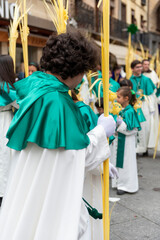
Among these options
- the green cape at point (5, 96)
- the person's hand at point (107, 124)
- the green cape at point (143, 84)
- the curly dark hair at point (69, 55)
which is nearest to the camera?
the curly dark hair at point (69, 55)

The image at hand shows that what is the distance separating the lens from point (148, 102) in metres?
6.98

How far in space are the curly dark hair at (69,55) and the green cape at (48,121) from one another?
0.10 m

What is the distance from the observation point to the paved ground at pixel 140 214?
10.3 ft

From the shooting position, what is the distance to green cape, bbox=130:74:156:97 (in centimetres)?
686

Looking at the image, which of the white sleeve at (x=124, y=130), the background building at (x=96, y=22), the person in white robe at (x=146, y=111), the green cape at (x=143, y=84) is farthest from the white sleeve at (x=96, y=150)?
the green cape at (x=143, y=84)

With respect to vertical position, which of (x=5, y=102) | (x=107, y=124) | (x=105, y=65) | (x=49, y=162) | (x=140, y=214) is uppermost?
(x=105, y=65)

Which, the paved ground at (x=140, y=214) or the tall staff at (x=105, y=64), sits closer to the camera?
the tall staff at (x=105, y=64)

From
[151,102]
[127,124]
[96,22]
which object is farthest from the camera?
[96,22]

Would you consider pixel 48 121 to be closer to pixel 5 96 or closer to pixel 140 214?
pixel 5 96

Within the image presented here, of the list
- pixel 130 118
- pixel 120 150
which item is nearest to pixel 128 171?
pixel 120 150

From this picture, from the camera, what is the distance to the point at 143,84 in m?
6.94

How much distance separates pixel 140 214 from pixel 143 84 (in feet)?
12.6

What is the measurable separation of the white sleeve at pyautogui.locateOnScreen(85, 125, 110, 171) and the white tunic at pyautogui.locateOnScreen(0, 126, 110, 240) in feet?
0.16

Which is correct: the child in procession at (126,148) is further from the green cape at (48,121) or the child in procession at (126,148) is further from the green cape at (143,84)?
the green cape at (48,121)
